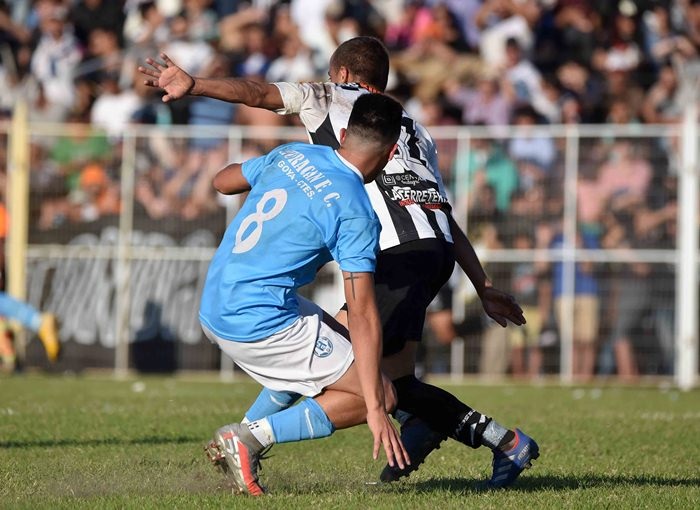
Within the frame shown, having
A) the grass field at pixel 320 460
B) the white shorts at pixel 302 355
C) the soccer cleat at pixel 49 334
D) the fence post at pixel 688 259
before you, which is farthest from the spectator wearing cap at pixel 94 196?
the white shorts at pixel 302 355

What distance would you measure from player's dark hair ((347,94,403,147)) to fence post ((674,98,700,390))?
10.4 m

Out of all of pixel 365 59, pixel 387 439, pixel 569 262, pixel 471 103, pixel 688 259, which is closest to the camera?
pixel 387 439

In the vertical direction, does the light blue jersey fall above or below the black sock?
above

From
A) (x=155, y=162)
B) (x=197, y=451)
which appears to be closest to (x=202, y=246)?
(x=155, y=162)

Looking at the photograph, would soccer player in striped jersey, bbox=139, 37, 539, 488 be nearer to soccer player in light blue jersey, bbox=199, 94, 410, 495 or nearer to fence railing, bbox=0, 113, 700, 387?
soccer player in light blue jersey, bbox=199, 94, 410, 495

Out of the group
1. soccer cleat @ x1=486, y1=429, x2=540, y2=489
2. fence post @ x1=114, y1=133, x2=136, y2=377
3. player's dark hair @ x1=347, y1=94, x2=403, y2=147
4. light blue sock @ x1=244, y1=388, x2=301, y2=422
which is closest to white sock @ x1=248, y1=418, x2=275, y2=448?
light blue sock @ x1=244, y1=388, x2=301, y2=422

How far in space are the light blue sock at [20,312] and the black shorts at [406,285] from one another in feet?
32.5

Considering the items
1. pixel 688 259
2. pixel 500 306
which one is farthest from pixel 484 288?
pixel 688 259

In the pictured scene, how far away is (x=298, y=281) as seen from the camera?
247 inches

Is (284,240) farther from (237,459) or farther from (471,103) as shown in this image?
(471,103)

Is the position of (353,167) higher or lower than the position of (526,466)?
higher

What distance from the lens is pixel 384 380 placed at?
6.16 meters

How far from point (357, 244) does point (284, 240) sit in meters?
0.38

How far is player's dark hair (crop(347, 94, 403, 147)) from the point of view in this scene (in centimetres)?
610
